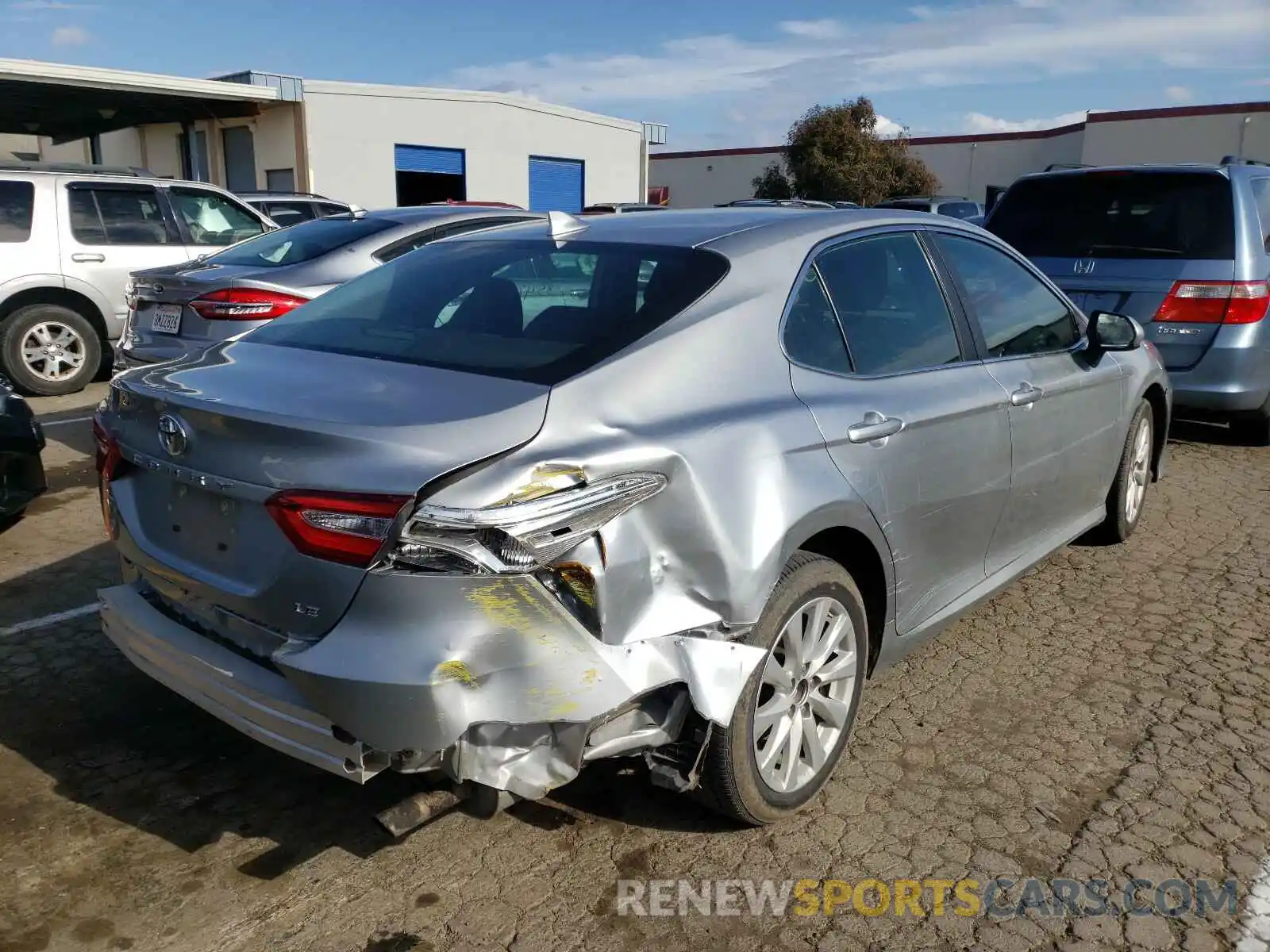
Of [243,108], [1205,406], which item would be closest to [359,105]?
[243,108]

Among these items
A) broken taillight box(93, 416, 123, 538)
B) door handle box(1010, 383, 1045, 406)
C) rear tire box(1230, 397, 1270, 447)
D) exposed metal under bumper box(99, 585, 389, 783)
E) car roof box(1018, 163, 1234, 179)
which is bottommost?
rear tire box(1230, 397, 1270, 447)

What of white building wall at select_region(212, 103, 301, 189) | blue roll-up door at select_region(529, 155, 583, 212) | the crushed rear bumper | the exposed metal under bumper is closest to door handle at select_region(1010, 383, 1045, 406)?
the crushed rear bumper

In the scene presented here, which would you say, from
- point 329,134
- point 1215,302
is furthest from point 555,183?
point 1215,302

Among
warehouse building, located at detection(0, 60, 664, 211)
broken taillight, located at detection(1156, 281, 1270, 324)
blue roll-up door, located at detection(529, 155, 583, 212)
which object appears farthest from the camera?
blue roll-up door, located at detection(529, 155, 583, 212)

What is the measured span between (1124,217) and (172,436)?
261 inches

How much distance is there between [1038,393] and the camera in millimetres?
4023

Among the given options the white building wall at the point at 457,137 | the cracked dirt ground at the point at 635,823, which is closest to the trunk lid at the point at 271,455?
the cracked dirt ground at the point at 635,823

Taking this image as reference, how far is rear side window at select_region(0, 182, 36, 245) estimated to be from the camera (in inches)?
347

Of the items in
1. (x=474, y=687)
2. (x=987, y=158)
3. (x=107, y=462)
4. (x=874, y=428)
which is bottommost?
(x=474, y=687)

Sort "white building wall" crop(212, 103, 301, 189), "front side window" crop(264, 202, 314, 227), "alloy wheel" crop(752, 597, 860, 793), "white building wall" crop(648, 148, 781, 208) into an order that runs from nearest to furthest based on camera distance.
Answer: "alloy wheel" crop(752, 597, 860, 793) → "front side window" crop(264, 202, 314, 227) → "white building wall" crop(212, 103, 301, 189) → "white building wall" crop(648, 148, 781, 208)

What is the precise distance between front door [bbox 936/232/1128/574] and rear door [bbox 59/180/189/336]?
7784 mm

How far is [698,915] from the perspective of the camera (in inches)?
104

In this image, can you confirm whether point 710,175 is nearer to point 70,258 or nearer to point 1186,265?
point 70,258

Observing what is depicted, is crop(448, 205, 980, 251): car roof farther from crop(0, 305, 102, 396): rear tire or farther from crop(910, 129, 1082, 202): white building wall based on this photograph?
crop(910, 129, 1082, 202): white building wall
